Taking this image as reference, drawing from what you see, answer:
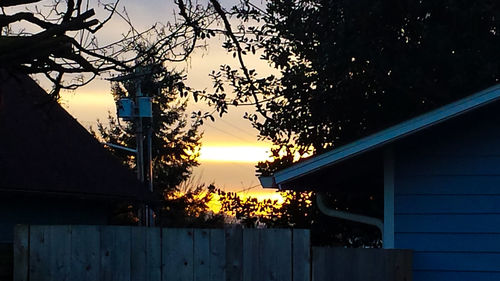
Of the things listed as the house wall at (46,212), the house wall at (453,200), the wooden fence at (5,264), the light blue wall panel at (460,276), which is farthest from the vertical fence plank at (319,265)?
the house wall at (46,212)

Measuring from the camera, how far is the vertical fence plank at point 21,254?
8.32 meters

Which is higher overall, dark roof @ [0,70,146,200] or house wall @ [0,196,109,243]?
dark roof @ [0,70,146,200]

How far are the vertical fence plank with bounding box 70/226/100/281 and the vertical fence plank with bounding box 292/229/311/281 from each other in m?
1.77

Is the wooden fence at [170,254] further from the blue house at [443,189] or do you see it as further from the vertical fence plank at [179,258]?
the blue house at [443,189]

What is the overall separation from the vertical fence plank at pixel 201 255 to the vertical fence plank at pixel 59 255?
1139mm

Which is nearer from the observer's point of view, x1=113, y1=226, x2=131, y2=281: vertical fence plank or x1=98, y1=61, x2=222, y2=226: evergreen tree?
x1=113, y1=226, x2=131, y2=281: vertical fence plank

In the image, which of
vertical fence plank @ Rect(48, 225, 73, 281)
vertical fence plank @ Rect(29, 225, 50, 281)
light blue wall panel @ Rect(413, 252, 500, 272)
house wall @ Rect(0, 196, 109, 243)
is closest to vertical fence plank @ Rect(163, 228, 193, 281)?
vertical fence plank @ Rect(48, 225, 73, 281)

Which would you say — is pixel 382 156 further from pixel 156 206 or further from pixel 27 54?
pixel 156 206

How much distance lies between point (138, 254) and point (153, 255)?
136 mm

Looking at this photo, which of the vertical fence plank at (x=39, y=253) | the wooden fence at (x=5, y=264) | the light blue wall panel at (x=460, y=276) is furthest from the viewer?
the light blue wall panel at (x=460, y=276)

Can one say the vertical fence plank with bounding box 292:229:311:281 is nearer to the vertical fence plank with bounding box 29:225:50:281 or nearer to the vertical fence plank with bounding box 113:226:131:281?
the vertical fence plank with bounding box 113:226:131:281

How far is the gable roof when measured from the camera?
9180 millimetres

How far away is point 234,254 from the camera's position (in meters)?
8.53

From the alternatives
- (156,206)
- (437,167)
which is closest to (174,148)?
(156,206)
